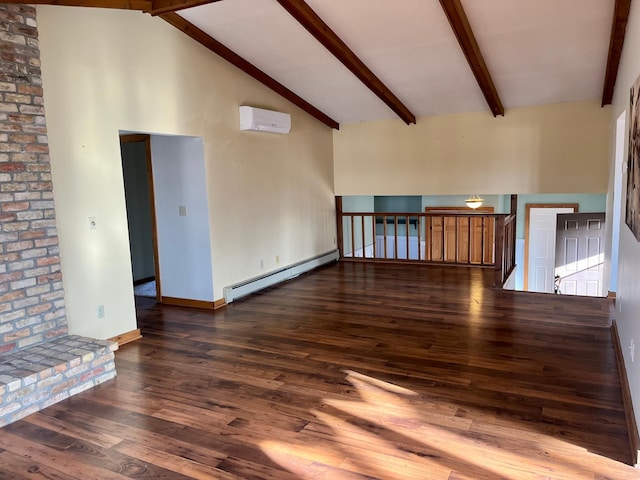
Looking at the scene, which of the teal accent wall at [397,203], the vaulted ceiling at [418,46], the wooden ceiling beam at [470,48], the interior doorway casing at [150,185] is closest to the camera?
the wooden ceiling beam at [470,48]

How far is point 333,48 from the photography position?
5016 mm

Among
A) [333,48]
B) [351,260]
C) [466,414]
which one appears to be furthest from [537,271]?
[466,414]

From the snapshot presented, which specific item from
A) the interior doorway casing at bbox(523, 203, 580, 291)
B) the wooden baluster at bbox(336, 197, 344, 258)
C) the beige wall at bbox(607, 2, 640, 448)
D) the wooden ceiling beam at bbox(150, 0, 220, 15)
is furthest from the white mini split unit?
the interior doorway casing at bbox(523, 203, 580, 291)

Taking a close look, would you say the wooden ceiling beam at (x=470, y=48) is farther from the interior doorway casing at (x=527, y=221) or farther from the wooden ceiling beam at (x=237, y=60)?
the interior doorway casing at (x=527, y=221)

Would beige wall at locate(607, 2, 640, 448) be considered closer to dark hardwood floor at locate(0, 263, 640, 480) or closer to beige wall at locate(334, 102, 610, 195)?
dark hardwood floor at locate(0, 263, 640, 480)

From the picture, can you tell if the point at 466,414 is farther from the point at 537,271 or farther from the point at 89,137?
the point at 537,271

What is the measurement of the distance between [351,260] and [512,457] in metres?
5.85

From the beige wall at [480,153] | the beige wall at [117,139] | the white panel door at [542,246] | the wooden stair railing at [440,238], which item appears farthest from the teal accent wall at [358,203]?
the beige wall at [117,139]

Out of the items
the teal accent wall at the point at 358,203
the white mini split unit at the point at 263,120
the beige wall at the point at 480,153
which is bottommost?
the teal accent wall at the point at 358,203

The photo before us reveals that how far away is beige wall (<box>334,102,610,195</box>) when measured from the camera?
21.2 feet

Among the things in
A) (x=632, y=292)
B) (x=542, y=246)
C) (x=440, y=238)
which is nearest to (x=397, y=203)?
(x=440, y=238)

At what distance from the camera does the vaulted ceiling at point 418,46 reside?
13.9 feet

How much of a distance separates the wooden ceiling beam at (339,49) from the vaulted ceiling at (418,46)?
0.04 feet

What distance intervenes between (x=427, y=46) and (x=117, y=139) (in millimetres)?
3243
